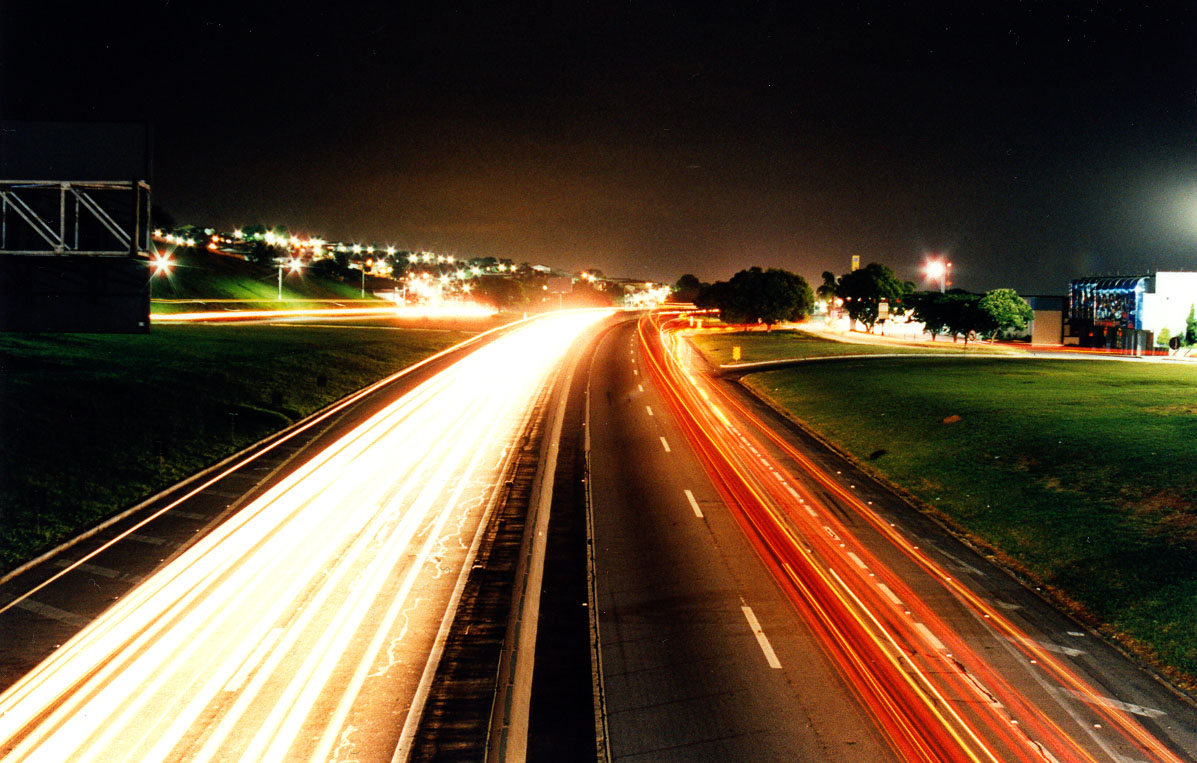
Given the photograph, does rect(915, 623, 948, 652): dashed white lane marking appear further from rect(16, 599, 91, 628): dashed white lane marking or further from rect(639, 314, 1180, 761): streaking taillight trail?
rect(16, 599, 91, 628): dashed white lane marking

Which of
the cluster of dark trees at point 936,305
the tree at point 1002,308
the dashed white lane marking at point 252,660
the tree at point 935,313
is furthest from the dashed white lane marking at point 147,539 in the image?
the tree at point 935,313

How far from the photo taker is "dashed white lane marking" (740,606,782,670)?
11508mm

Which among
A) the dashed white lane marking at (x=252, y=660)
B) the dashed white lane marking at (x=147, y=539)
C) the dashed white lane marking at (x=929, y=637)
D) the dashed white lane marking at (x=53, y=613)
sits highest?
the dashed white lane marking at (x=147, y=539)

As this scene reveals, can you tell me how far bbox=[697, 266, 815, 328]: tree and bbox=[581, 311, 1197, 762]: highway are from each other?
77706 mm

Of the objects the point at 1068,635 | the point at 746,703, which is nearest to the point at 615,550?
the point at 746,703

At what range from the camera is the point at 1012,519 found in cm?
1877

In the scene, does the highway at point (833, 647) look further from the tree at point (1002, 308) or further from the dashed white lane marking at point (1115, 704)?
the tree at point (1002, 308)

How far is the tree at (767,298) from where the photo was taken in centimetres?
9750

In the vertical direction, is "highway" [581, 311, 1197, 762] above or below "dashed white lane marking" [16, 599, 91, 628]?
above

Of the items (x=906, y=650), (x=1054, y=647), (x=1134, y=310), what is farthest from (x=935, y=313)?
(x=906, y=650)

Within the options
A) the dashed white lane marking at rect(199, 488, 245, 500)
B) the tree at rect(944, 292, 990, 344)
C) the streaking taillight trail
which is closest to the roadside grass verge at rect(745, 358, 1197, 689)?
the streaking taillight trail

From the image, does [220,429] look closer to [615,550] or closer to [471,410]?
[471,410]

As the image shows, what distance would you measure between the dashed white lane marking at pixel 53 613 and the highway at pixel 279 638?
0.26 metres

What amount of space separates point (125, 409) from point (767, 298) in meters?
80.9
